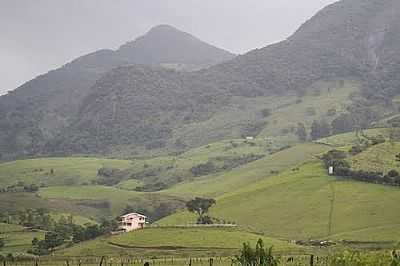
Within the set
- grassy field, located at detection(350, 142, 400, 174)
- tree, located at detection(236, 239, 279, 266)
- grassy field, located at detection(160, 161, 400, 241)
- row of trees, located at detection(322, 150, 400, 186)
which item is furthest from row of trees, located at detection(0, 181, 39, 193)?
tree, located at detection(236, 239, 279, 266)

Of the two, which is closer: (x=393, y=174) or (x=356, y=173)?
(x=393, y=174)

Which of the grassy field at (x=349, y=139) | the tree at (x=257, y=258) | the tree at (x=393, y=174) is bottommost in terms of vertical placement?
the tree at (x=257, y=258)

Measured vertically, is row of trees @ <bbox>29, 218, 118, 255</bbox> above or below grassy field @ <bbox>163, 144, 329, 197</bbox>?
below

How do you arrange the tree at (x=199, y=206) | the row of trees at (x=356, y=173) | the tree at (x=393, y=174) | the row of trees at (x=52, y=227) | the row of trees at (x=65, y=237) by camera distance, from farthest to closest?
the tree at (x=199, y=206) < the row of trees at (x=356, y=173) < the tree at (x=393, y=174) < the row of trees at (x=52, y=227) < the row of trees at (x=65, y=237)

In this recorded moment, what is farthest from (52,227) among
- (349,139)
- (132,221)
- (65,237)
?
(349,139)

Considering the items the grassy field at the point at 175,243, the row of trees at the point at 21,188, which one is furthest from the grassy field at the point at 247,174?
the grassy field at the point at 175,243

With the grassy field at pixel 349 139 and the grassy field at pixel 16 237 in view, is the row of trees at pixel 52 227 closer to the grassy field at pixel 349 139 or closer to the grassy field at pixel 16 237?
the grassy field at pixel 16 237

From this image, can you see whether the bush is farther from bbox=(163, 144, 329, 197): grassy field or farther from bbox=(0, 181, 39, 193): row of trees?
bbox=(0, 181, 39, 193): row of trees

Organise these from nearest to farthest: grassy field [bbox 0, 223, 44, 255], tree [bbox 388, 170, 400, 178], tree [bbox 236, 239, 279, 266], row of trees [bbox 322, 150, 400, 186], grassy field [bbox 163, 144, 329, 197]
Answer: tree [bbox 236, 239, 279, 266] → grassy field [bbox 0, 223, 44, 255] → tree [bbox 388, 170, 400, 178] → row of trees [bbox 322, 150, 400, 186] → grassy field [bbox 163, 144, 329, 197]

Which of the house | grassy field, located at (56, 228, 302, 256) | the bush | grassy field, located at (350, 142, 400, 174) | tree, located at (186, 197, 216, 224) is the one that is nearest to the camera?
grassy field, located at (56, 228, 302, 256)

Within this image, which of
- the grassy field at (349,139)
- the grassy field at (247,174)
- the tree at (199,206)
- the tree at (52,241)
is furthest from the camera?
the grassy field at (349,139)

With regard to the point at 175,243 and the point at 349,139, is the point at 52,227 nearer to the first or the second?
the point at 175,243

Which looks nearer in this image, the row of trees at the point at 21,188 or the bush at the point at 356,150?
the bush at the point at 356,150

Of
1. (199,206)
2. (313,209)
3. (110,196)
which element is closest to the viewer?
(313,209)
